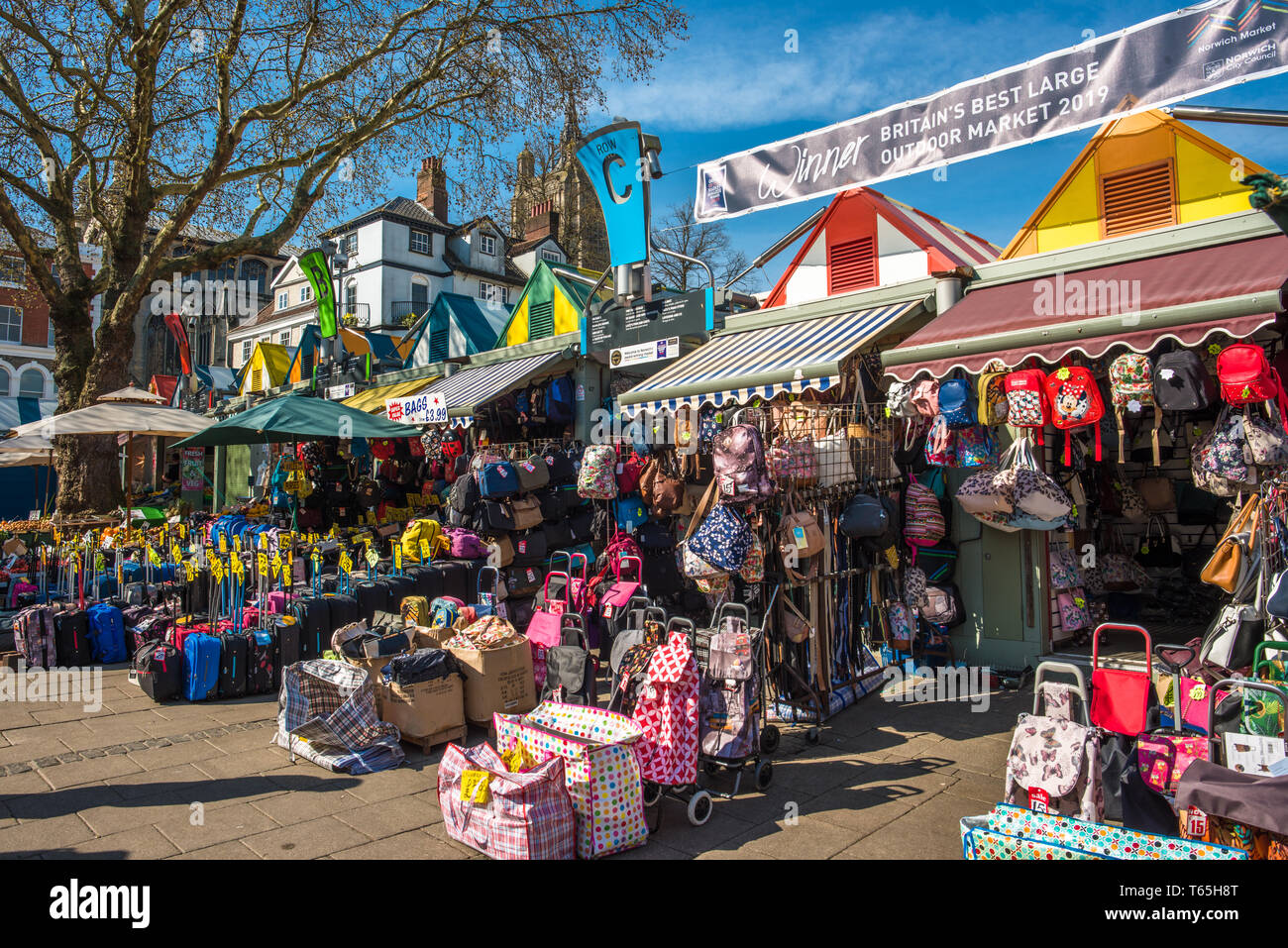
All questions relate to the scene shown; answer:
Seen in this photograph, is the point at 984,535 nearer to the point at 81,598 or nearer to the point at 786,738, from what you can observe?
the point at 786,738

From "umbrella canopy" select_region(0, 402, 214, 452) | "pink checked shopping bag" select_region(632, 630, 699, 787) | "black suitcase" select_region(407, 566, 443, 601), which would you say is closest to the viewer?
"pink checked shopping bag" select_region(632, 630, 699, 787)

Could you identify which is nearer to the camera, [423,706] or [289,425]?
[423,706]

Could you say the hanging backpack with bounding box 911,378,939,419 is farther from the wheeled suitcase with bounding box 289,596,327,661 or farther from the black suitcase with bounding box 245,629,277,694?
the black suitcase with bounding box 245,629,277,694

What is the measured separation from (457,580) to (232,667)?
2500mm

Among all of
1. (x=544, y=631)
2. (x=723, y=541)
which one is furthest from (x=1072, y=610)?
(x=544, y=631)

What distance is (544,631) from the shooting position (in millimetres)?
6883

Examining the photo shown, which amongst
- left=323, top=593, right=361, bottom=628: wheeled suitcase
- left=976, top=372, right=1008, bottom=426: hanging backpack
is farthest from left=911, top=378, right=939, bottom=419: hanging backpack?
left=323, top=593, right=361, bottom=628: wheeled suitcase

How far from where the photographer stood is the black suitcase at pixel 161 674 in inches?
285

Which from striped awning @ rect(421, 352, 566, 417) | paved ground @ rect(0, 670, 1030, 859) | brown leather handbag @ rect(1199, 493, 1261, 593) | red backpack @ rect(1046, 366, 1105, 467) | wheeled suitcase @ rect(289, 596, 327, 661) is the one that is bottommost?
paved ground @ rect(0, 670, 1030, 859)

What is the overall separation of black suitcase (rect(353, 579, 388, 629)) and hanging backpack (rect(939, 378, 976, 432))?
5.91 metres

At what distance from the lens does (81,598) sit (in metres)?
9.20

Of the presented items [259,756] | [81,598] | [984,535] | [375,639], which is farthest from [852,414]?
[81,598]

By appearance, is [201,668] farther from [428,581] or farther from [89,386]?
[89,386]

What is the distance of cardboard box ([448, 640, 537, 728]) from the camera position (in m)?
6.36
